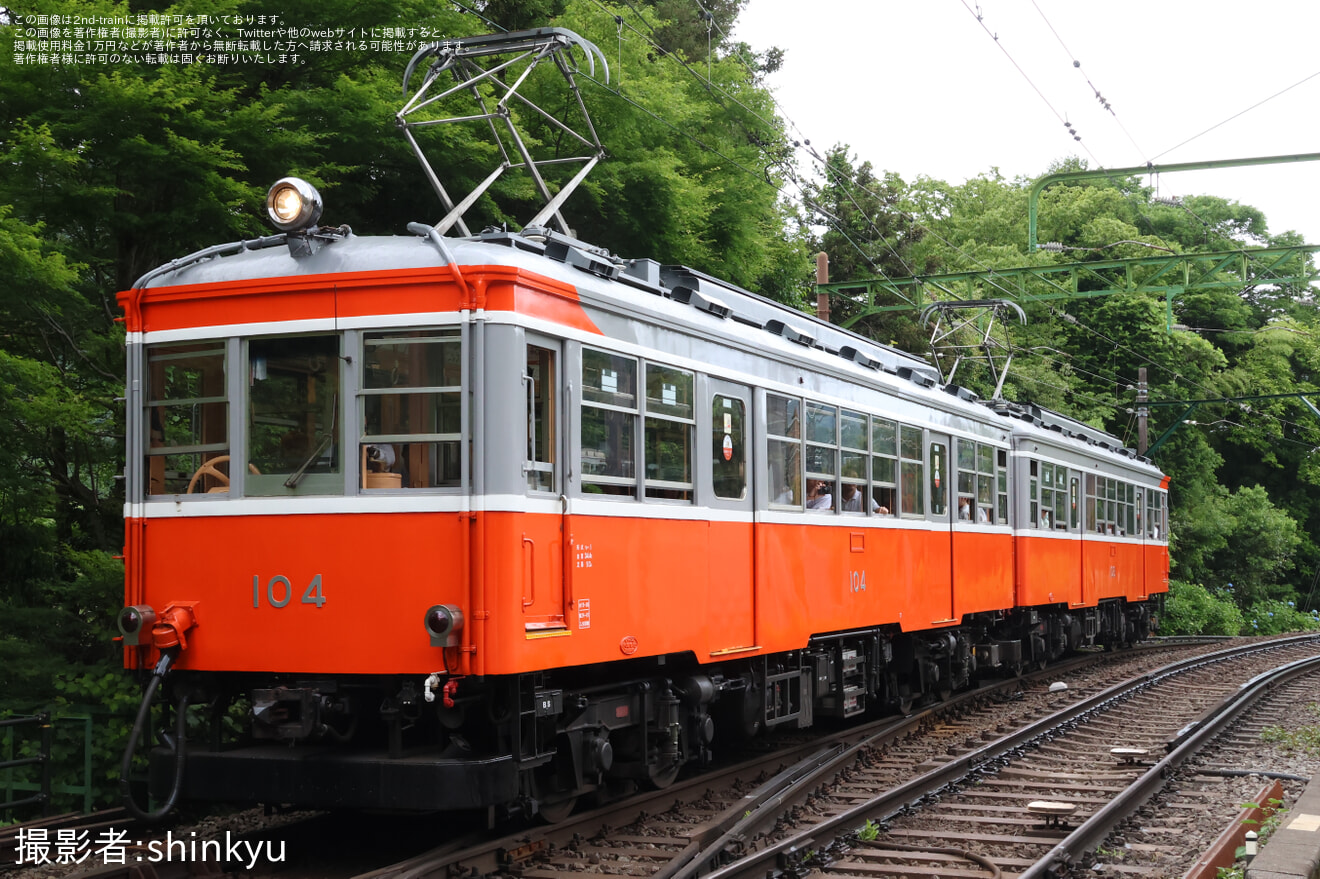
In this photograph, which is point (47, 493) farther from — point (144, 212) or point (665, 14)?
point (665, 14)

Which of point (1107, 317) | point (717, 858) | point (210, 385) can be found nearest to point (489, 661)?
point (717, 858)

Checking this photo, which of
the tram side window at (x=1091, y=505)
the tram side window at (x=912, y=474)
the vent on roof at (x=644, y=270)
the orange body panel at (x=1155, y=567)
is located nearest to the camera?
the vent on roof at (x=644, y=270)

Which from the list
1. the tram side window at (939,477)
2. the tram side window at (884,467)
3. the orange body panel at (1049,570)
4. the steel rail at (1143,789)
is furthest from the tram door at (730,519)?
the orange body panel at (1049,570)

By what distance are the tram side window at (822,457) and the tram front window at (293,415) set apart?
4352 mm

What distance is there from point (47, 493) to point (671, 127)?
9.43 meters

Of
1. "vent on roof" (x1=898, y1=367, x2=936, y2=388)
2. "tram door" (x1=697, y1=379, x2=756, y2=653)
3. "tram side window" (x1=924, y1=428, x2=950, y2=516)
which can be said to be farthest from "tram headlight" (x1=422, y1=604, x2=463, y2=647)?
"tram side window" (x1=924, y1=428, x2=950, y2=516)

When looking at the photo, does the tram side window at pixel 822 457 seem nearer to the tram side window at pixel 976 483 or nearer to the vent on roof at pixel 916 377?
the vent on roof at pixel 916 377

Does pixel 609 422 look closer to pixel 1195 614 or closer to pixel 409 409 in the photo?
pixel 409 409

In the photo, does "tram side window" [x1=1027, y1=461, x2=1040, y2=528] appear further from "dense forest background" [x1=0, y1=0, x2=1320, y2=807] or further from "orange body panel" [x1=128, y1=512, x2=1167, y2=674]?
"orange body panel" [x1=128, y1=512, x2=1167, y2=674]

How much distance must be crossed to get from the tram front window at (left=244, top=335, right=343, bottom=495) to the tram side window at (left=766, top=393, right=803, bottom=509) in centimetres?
357

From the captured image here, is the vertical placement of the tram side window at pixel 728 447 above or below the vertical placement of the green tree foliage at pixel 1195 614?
above

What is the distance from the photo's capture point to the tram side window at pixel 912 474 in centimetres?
1223

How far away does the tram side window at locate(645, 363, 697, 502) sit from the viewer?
7914mm

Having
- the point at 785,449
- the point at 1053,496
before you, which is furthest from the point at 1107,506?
the point at 785,449
